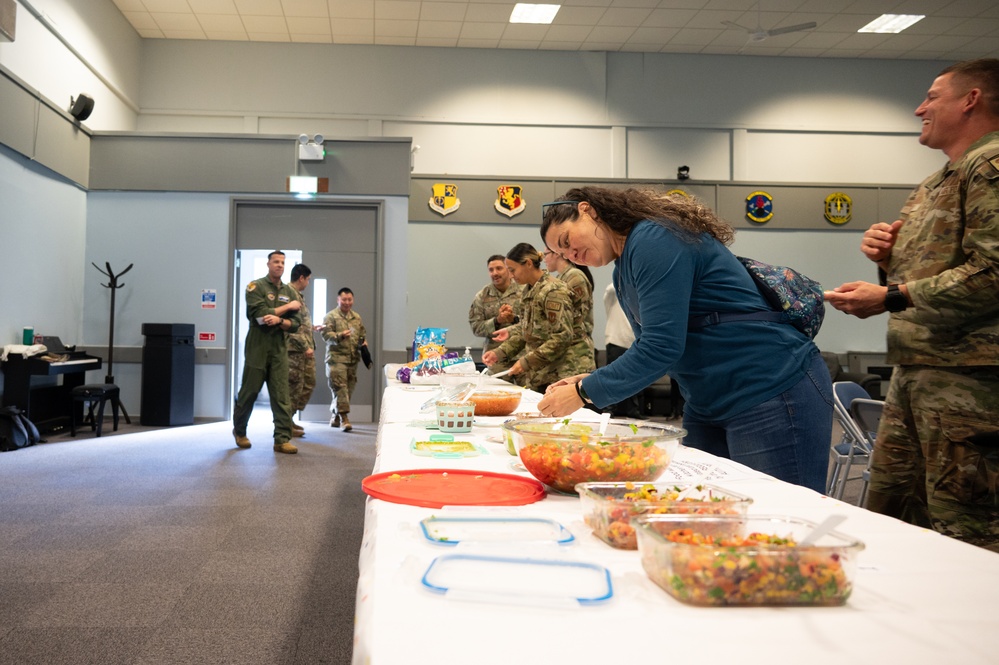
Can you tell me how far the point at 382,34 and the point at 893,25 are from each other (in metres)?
5.68

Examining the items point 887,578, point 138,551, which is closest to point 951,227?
point 887,578

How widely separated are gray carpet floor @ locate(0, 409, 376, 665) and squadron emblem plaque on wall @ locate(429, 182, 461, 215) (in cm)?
396

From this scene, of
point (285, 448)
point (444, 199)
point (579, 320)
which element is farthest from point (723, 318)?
point (444, 199)

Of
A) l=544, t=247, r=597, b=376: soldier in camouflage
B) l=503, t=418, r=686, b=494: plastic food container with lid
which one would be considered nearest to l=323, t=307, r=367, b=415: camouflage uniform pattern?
l=544, t=247, r=597, b=376: soldier in camouflage

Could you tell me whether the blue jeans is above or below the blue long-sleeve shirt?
below

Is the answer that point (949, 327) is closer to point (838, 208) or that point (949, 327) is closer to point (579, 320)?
point (579, 320)

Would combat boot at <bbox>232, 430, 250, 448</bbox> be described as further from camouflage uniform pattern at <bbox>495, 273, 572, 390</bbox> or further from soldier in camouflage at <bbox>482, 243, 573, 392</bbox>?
camouflage uniform pattern at <bbox>495, 273, 572, 390</bbox>

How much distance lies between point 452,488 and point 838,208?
8.57m

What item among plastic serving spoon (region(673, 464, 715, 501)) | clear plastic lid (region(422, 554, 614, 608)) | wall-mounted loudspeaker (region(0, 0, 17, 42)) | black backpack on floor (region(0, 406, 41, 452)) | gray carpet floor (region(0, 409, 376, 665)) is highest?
wall-mounted loudspeaker (region(0, 0, 17, 42))

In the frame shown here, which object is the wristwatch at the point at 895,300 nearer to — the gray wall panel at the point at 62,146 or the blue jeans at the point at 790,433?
the blue jeans at the point at 790,433

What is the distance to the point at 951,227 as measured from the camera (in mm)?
1567

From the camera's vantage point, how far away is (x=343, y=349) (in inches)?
259

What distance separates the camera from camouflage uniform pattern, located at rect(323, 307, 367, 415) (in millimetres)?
6551

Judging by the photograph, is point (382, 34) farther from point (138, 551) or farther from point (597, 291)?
point (138, 551)
